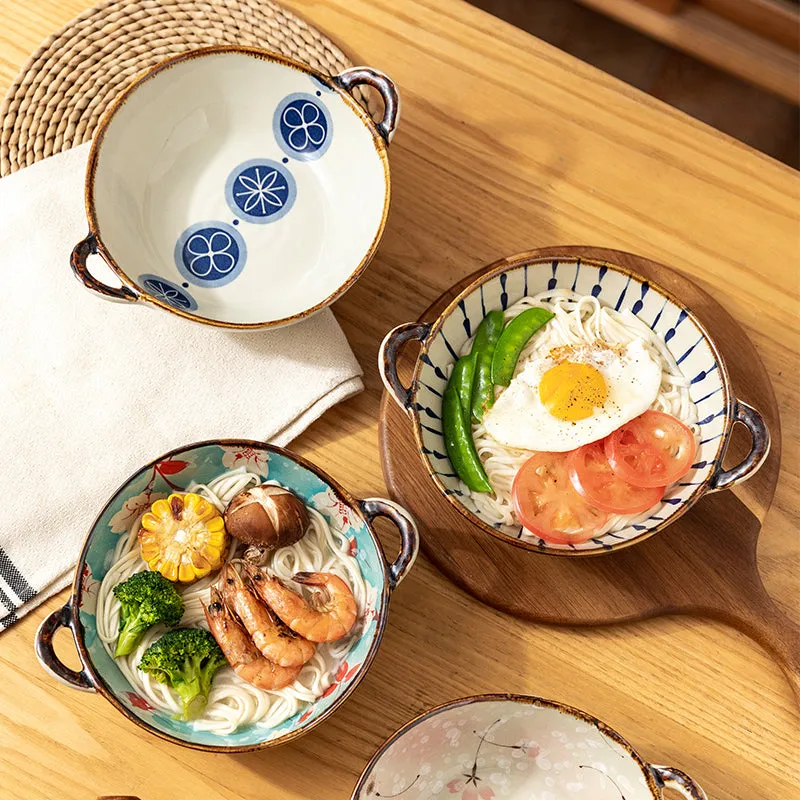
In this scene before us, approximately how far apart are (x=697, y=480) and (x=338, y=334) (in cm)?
84

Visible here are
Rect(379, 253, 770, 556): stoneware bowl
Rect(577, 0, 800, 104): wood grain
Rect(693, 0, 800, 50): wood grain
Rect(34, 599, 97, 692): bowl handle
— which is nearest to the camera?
Rect(34, 599, 97, 692): bowl handle

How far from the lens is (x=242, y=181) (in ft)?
7.34

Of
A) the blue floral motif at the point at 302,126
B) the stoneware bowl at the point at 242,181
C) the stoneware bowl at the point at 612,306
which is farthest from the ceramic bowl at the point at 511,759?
the blue floral motif at the point at 302,126

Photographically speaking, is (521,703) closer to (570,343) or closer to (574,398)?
(574,398)

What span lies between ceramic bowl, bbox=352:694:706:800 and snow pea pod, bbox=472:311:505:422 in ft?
2.04

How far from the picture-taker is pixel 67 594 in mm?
2020

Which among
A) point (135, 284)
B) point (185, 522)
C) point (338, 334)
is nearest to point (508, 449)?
point (338, 334)

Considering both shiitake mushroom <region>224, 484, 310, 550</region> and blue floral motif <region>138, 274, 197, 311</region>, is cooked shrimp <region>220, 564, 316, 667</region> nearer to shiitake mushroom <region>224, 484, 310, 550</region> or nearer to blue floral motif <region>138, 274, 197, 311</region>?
shiitake mushroom <region>224, 484, 310, 550</region>

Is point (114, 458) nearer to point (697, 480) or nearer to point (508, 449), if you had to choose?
point (508, 449)

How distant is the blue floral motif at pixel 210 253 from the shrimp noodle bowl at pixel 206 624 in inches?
18.7

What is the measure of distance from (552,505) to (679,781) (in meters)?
0.58

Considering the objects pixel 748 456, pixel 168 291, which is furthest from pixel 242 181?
pixel 748 456

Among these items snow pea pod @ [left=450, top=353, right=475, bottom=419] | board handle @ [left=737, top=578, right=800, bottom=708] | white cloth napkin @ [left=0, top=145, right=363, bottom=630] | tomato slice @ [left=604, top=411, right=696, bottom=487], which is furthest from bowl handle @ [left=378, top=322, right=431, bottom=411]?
board handle @ [left=737, top=578, right=800, bottom=708]

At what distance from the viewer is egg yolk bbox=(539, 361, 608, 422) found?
2.03m
